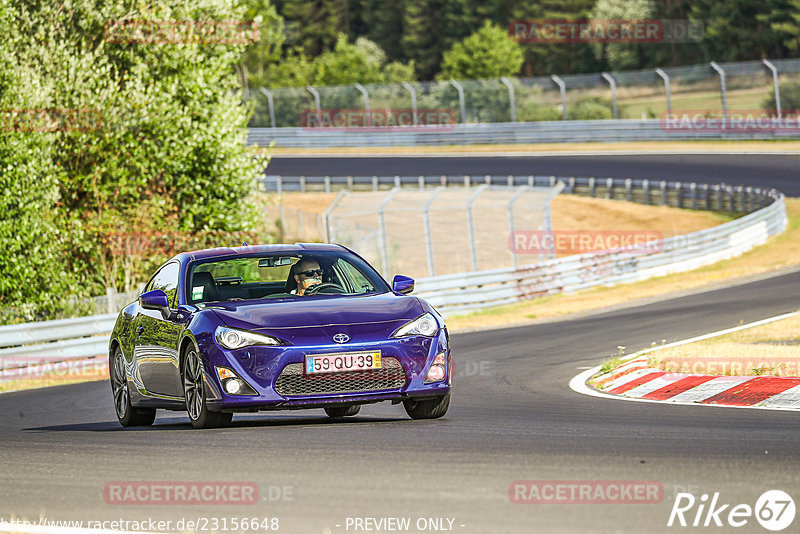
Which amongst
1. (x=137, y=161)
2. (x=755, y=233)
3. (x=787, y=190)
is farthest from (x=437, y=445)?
(x=787, y=190)

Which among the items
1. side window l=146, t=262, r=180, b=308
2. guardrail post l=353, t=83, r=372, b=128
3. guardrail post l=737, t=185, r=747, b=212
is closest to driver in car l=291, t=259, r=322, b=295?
side window l=146, t=262, r=180, b=308

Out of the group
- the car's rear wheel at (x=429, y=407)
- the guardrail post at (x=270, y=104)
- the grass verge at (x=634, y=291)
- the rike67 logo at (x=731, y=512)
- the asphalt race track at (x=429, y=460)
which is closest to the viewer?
the rike67 logo at (x=731, y=512)

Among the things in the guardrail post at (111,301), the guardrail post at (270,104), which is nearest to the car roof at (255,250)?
the guardrail post at (111,301)

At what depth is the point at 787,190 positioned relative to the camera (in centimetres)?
4272

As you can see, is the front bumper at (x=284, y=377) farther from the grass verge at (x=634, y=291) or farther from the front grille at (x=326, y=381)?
the grass verge at (x=634, y=291)

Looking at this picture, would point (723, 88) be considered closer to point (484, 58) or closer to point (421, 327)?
point (421, 327)

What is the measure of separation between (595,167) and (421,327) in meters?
42.5

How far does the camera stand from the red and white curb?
32.9ft

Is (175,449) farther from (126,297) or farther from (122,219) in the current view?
(122,219)

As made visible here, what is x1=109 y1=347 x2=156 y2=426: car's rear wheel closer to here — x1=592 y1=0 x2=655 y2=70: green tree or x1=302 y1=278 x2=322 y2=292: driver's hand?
x1=302 y1=278 x2=322 y2=292: driver's hand

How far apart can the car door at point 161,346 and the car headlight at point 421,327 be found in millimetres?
1744

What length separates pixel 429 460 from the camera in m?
7.08

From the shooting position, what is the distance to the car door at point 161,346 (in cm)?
955

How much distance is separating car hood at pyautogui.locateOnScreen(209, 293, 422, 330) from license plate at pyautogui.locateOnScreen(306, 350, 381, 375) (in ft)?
0.80
